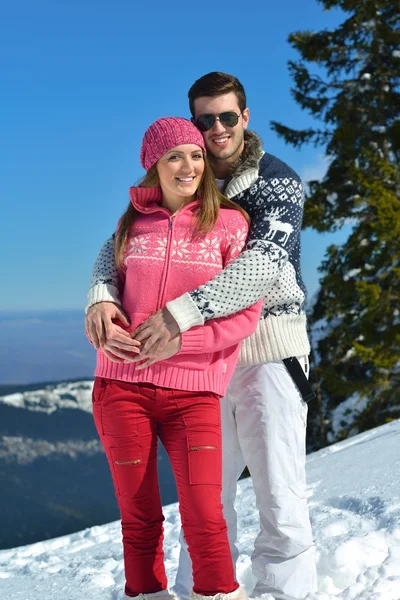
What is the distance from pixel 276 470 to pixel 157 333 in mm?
911

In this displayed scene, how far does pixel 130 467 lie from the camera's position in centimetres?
248

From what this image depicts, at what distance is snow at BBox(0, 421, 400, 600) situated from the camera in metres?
3.21

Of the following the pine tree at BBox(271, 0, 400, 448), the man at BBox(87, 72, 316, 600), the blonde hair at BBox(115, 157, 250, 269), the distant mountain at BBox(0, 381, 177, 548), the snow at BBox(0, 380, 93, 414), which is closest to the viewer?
the blonde hair at BBox(115, 157, 250, 269)

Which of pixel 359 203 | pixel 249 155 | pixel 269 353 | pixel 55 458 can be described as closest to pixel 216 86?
pixel 249 155

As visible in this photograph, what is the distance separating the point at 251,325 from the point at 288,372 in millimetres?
451

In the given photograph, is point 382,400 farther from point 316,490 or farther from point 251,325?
point 251,325

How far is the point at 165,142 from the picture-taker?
8.41 ft

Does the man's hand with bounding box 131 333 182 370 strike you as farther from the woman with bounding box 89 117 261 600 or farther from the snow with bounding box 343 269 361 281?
the snow with bounding box 343 269 361 281

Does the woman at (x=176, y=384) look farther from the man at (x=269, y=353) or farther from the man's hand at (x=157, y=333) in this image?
the man at (x=269, y=353)

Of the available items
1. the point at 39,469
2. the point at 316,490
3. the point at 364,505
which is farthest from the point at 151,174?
the point at 39,469

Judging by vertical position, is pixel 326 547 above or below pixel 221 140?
below

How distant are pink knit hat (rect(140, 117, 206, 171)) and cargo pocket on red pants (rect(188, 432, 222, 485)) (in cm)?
111

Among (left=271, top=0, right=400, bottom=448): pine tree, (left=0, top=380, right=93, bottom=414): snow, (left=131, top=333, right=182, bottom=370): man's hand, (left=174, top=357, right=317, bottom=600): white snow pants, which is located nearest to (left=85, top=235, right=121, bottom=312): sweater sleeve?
(left=131, top=333, right=182, bottom=370): man's hand

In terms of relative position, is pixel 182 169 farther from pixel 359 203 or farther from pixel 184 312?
pixel 359 203
